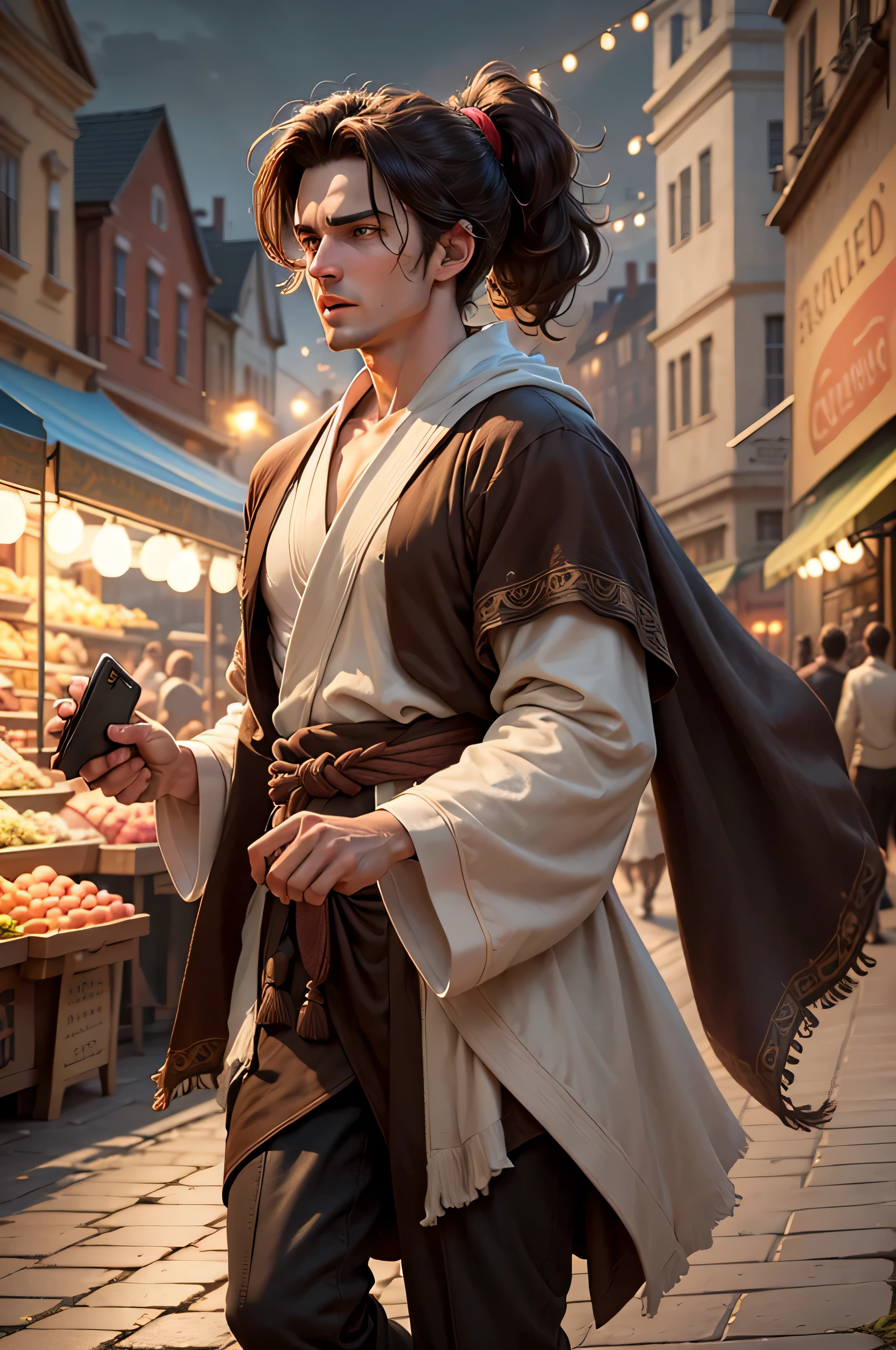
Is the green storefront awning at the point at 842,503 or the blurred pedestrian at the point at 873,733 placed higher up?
the green storefront awning at the point at 842,503

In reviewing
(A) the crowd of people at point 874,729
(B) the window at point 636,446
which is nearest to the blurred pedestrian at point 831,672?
(A) the crowd of people at point 874,729

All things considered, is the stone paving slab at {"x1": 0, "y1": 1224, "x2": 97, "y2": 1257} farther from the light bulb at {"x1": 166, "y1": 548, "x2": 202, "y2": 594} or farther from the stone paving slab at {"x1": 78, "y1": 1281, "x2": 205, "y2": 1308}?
the light bulb at {"x1": 166, "y1": 548, "x2": 202, "y2": 594}

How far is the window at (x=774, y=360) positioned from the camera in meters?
14.4

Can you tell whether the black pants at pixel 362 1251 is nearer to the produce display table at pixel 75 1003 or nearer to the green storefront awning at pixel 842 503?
the produce display table at pixel 75 1003

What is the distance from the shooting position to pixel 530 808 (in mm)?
1435

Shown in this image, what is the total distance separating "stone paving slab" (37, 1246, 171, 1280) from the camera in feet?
10.2

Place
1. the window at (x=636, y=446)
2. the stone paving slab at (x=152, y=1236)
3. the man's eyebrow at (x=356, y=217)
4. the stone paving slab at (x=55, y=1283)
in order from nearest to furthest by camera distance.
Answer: the man's eyebrow at (x=356, y=217), the stone paving slab at (x=55, y=1283), the stone paving slab at (x=152, y=1236), the window at (x=636, y=446)

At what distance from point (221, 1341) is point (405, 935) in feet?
5.38

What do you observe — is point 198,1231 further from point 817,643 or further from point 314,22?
point 314,22

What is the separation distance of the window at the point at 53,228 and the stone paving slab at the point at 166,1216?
28.5ft

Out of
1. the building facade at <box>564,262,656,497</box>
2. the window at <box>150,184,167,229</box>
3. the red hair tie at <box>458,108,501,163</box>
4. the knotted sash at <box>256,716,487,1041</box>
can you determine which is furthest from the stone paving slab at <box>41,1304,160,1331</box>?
the building facade at <box>564,262,656,497</box>

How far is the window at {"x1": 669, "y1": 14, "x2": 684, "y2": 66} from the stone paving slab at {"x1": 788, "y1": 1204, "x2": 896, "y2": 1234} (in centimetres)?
1308

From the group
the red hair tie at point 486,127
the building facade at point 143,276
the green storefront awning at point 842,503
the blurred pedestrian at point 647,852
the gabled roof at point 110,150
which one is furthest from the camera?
the gabled roof at point 110,150

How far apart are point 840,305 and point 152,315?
706 centimetres
